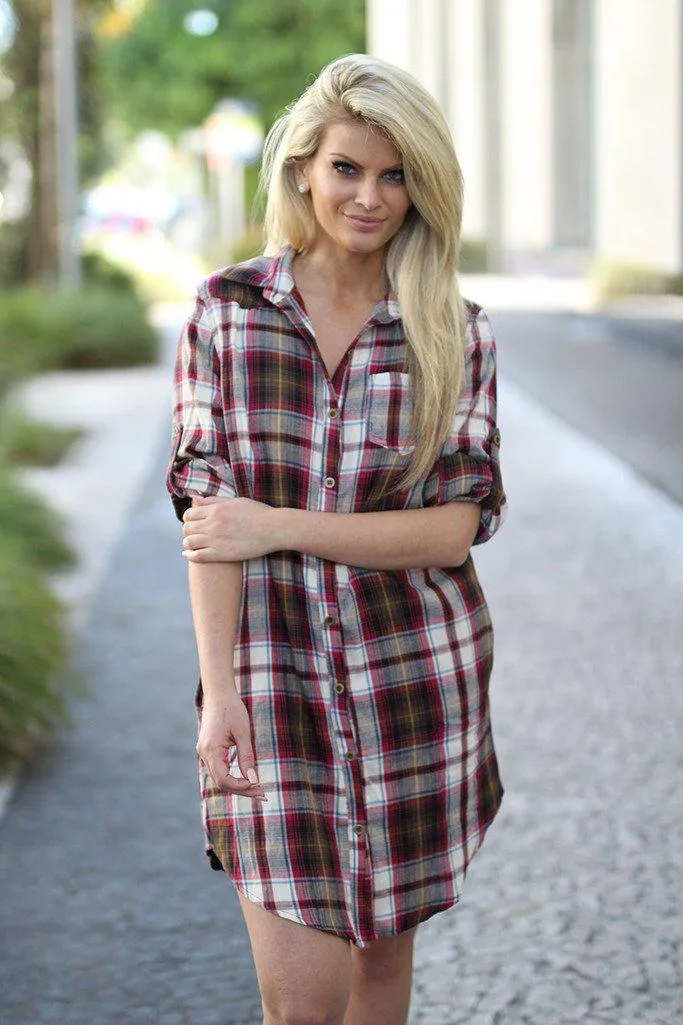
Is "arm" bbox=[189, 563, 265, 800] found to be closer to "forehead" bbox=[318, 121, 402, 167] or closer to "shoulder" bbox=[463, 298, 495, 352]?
"shoulder" bbox=[463, 298, 495, 352]

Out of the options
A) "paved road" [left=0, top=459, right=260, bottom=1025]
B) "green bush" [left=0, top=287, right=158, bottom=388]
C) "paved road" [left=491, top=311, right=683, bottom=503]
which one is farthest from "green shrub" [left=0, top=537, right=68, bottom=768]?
"green bush" [left=0, top=287, right=158, bottom=388]

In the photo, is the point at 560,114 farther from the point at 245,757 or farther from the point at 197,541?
the point at 245,757

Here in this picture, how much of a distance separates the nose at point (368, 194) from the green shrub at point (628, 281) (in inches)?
695

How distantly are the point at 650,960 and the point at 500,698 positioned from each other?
2.12 m

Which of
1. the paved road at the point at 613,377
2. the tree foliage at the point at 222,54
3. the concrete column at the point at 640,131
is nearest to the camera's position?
the paved road at the point at 613,377

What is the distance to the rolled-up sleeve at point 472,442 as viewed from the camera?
2.55 metres

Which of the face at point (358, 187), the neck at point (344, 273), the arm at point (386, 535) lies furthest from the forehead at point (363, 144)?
the arm at point (386, 535)

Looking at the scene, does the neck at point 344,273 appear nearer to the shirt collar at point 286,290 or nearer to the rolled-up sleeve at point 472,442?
the shirt collar at point 286,290

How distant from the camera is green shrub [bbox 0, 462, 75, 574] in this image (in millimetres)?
7914

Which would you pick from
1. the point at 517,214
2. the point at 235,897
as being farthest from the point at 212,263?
the point at 235,897

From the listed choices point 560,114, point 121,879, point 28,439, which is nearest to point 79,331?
point 28,439

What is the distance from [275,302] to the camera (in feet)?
8.11

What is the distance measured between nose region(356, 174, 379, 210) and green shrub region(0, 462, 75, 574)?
5516 millimetres

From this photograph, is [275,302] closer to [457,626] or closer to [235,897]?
[457,626]
